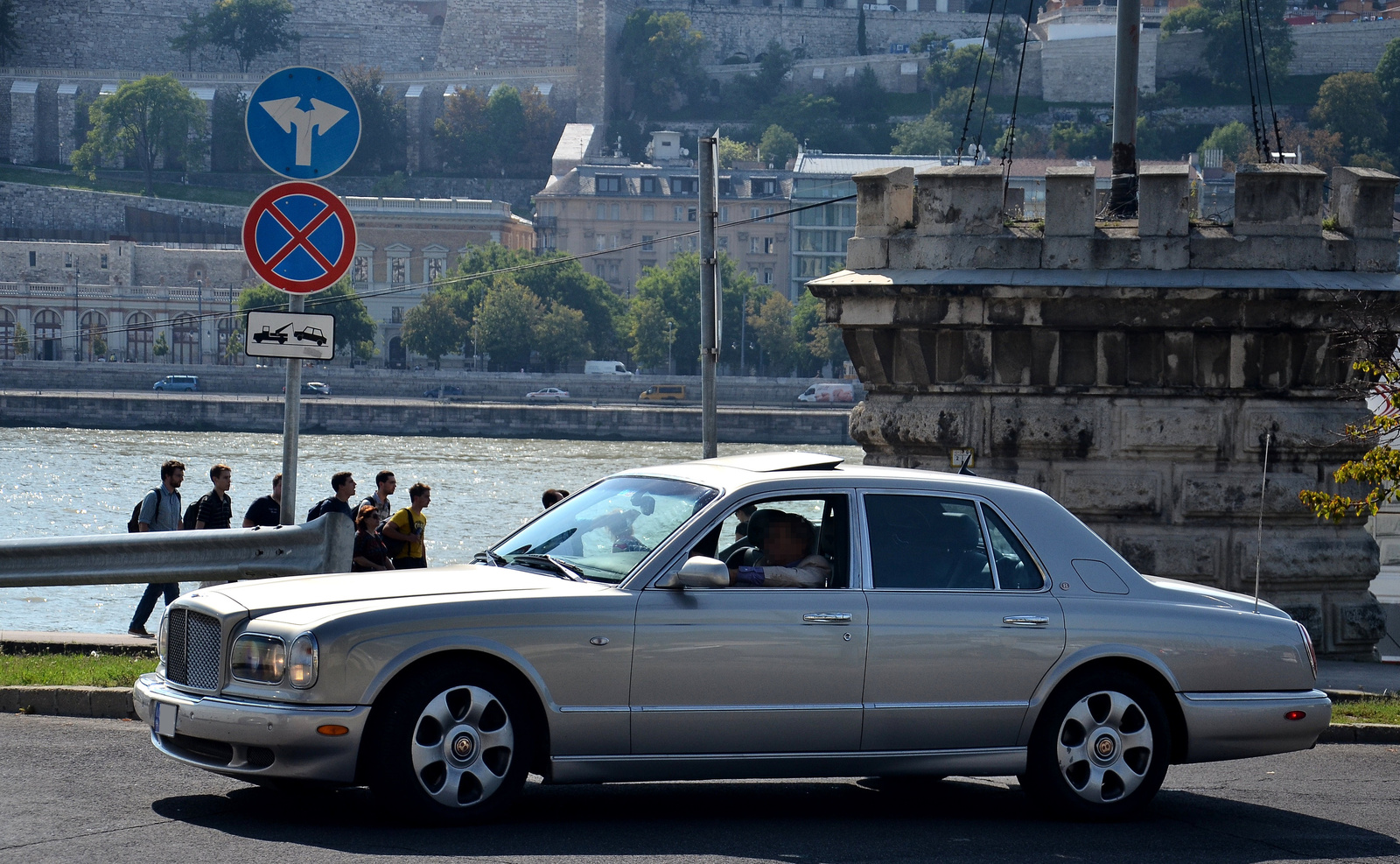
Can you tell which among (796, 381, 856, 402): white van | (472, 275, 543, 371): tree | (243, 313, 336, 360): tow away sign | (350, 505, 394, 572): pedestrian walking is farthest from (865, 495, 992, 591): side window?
(472, 275, 543, 371): tree

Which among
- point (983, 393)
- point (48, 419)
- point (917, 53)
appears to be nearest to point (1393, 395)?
point (983, 393)

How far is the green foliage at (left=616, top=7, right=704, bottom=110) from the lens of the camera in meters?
154

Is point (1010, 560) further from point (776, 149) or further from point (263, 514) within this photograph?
point (776, 149)

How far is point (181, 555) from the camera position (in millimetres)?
9984

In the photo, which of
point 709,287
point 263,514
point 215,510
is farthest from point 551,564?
point 709,287

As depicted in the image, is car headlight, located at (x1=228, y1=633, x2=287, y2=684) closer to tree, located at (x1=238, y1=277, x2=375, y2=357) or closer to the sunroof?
the sunroof

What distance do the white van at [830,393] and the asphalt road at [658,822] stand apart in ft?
287

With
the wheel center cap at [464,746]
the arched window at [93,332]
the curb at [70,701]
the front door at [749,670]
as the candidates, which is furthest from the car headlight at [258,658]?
the arched window at [93,332]

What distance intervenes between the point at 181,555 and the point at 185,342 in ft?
347

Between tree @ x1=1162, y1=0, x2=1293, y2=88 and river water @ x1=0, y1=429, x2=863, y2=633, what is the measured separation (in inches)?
A: 3204

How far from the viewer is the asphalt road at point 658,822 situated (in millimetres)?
5996

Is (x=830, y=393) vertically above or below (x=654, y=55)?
below

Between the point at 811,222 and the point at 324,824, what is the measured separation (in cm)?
11374

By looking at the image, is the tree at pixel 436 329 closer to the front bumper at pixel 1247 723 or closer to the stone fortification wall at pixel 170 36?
the stone fortification wall at pixel 170 36
